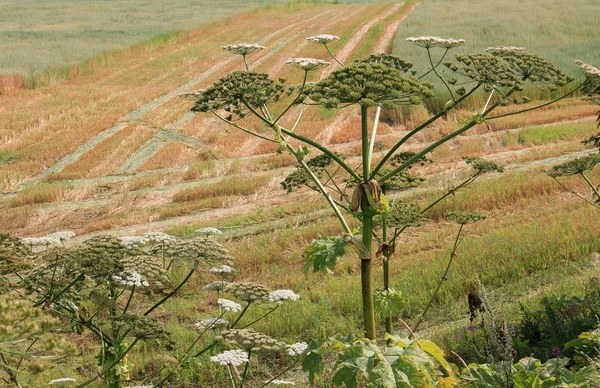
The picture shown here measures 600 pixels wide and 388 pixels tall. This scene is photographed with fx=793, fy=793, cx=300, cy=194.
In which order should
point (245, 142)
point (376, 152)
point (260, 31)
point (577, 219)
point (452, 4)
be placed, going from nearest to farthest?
point (577, 219)
point (376, 152)
point (245, 142)
point (260, 31)
point (452, 4)

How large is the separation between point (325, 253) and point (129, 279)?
101 centimetres

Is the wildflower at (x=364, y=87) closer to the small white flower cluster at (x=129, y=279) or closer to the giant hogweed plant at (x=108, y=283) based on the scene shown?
the giant hogweed plant at (x=108, y=283)

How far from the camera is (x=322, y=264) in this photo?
3994 millimetres

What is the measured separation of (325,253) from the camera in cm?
402

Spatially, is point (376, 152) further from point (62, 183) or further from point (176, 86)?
point (176, 86)

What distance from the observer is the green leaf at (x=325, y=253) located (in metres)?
3.99

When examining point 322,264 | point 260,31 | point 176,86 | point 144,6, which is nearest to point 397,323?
point 322,264

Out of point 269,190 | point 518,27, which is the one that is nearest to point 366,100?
point 269,190

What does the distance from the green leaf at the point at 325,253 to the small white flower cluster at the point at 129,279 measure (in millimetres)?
851

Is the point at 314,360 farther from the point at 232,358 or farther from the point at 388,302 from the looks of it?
the point at 388,302

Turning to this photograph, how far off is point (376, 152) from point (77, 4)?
41.1m

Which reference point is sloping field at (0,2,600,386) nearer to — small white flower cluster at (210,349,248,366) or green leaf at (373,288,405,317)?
green leaf at (373,288,405,317)

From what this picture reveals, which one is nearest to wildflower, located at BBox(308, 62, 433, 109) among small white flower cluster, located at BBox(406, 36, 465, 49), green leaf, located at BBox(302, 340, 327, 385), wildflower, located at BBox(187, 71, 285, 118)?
wildflower, located at BBox(187, 71, 285, 118)

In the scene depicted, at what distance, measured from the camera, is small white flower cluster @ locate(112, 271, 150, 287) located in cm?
405
